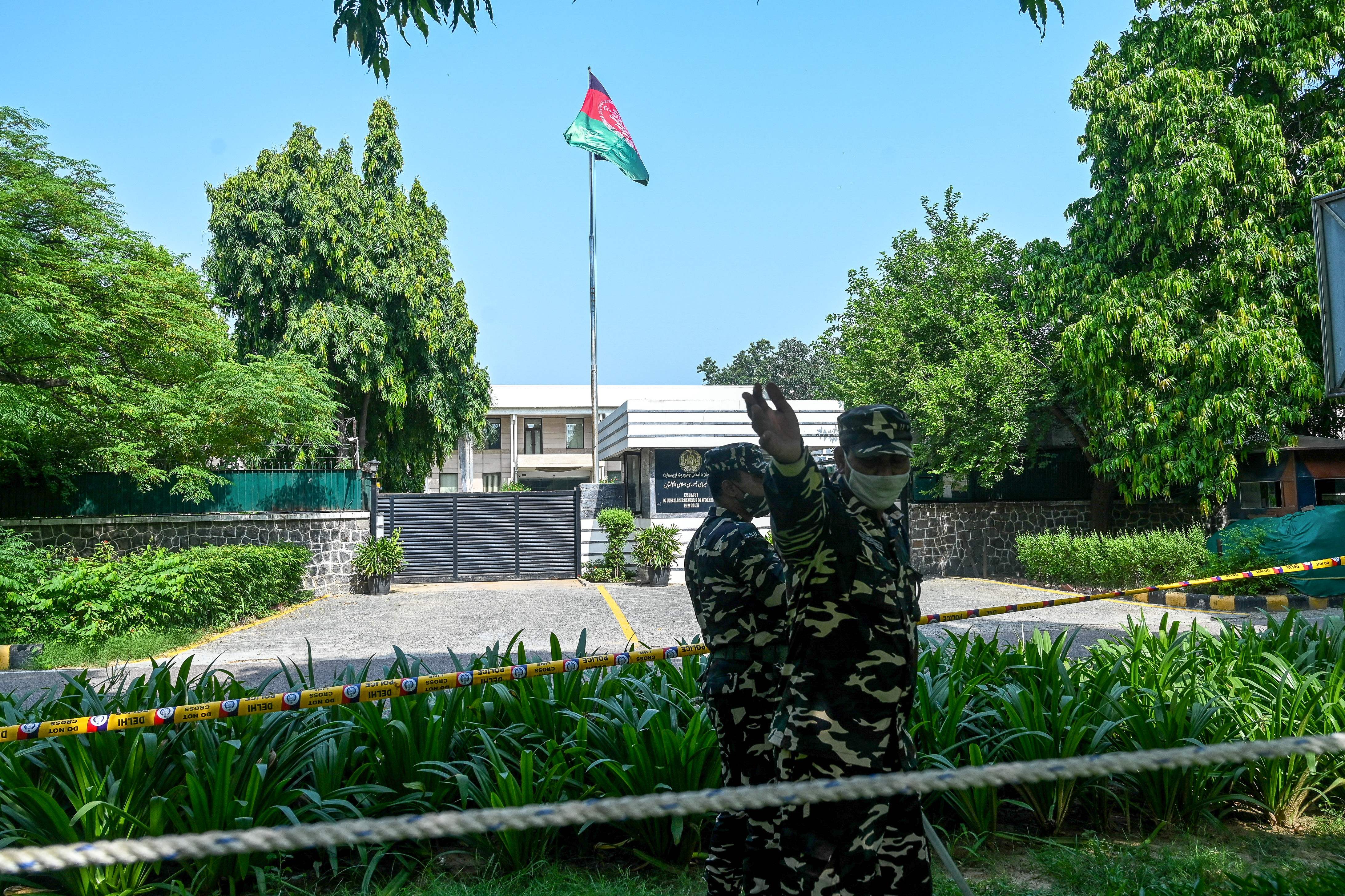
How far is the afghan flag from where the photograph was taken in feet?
75.4

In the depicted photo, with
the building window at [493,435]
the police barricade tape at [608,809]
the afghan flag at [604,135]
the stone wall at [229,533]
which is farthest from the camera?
the building window at [493,435]

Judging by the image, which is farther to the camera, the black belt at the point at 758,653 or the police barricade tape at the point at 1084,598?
the police barricade tape at the point at 1084,598

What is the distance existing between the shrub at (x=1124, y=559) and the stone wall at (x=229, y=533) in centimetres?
1369

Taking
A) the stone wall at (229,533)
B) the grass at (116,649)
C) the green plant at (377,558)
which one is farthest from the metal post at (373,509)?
the grass at (116,649)

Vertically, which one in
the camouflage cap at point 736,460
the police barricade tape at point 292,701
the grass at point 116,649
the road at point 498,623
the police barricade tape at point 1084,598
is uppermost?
the camouflage cap at point 736,460

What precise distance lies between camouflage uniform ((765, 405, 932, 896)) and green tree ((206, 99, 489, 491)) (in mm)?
22351

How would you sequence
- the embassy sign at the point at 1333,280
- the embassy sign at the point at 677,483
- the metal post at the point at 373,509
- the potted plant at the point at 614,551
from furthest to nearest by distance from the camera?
the embassy sign at the point at 677,483
the potted plant at the point at 614,551
the metal post at the point at 373,509
the embassy sign at the point at 1333,280

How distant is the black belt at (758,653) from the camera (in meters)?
2.79

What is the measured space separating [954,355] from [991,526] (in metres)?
4.08

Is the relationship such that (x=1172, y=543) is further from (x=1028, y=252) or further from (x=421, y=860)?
(x=421, y=860)

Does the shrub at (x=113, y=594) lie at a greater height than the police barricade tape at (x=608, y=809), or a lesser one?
lesser

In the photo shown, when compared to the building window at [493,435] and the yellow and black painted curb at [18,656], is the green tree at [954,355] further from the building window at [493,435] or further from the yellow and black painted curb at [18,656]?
the building window at [493,435]

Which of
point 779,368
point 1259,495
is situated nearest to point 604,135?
point 1259,495

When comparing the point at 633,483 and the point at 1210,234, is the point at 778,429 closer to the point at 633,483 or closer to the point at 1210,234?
the point at 1210,234
